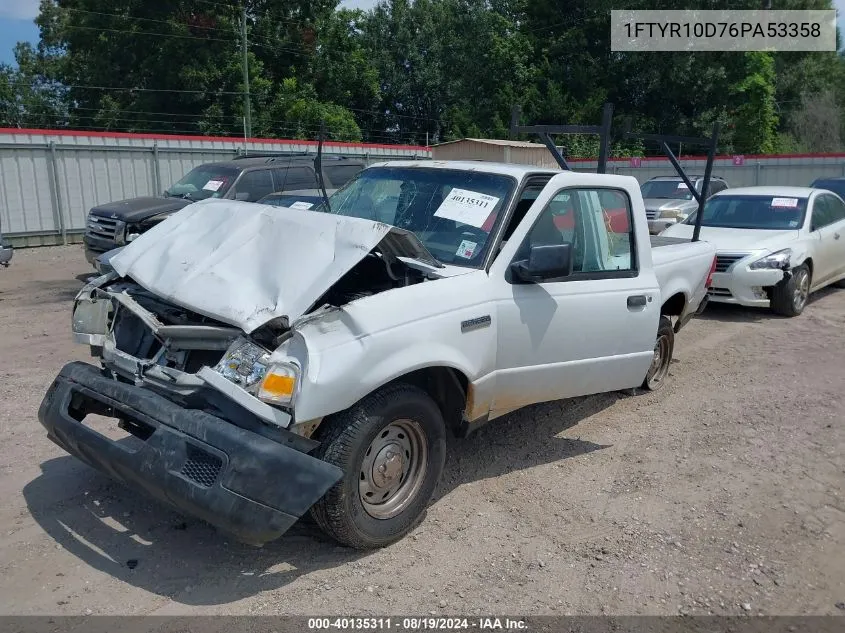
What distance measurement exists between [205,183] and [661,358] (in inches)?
333

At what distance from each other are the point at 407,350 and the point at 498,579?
122cm

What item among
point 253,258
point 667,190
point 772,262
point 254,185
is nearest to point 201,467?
point 253,258

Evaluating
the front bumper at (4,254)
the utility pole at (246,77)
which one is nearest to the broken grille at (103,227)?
the front bumper at (4,254)

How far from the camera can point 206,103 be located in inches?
1521

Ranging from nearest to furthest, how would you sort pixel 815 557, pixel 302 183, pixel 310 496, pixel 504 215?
pixel 310 496 → pixel 815 557 → pixel 504 215 → pixel 302 183

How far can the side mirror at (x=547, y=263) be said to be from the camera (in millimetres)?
4211

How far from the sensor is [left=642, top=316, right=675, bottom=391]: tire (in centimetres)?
661

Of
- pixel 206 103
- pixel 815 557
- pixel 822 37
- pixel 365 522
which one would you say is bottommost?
pixel 815 557

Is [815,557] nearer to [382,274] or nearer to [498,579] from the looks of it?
[498,579]

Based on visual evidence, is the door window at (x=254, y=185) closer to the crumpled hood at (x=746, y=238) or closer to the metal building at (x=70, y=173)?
the metal building at (x=70, y=173)

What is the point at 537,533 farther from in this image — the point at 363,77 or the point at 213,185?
the point at 363,77

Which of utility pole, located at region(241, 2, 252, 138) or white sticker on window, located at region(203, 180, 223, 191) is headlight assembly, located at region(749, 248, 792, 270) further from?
utility pole, located at region(241, 2, 252, 138)

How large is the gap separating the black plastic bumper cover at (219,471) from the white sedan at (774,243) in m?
7.84

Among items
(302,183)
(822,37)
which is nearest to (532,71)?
(822,37)
